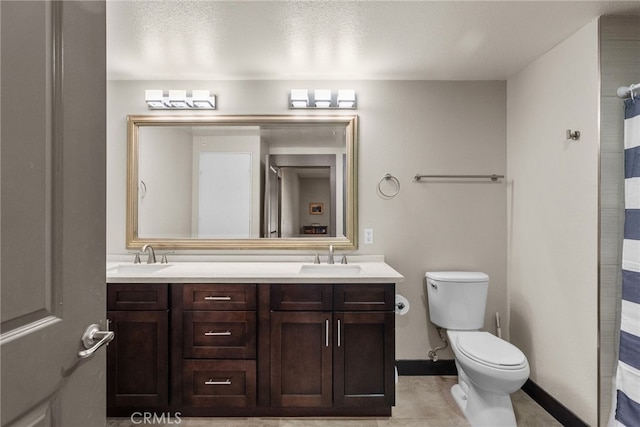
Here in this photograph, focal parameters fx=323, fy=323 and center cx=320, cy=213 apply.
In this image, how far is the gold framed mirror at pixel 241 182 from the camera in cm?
253

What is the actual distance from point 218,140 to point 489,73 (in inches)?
84.8

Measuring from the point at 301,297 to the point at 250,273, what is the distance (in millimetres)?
356

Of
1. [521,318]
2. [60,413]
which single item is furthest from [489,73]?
[60,413]

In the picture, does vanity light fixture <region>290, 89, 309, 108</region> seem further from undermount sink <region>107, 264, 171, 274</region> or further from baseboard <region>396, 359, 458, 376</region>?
baseboard <region>396, 359, 458, 376</region>

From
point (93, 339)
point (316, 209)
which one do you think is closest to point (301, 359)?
point (316, 209)

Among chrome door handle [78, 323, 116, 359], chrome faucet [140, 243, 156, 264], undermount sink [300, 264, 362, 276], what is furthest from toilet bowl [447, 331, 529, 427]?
chrome faucet [140, 243, 156, 264]

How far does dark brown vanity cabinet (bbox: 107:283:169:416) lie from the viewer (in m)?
1.93

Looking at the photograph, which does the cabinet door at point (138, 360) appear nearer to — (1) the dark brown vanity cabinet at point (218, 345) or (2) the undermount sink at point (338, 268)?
(1) the dark brown vanity cabinet at point (218, 345)

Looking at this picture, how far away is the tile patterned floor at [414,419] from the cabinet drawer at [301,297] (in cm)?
68

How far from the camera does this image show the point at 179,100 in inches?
97.0

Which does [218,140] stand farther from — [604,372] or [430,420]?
[604,372]

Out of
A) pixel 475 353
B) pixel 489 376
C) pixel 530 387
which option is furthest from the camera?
pixel 530 387

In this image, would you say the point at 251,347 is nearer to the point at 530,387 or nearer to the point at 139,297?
the point at 139,297

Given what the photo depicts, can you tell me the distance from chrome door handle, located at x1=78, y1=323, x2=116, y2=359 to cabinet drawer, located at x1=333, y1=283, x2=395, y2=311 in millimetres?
1327
